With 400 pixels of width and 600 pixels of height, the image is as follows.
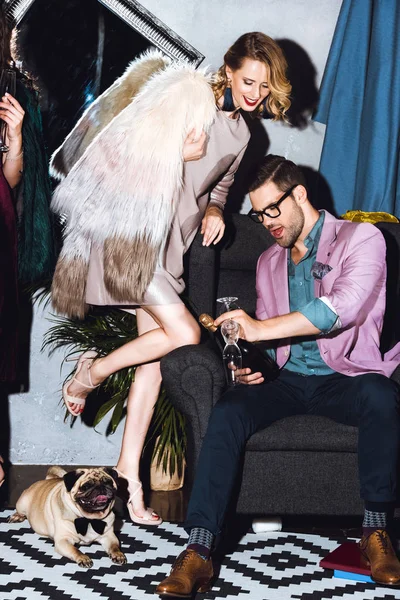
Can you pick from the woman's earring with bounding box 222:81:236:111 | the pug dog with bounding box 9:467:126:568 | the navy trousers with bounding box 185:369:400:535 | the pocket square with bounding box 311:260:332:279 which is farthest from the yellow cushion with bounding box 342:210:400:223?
the pug dog with bounding box 9:467:126:568

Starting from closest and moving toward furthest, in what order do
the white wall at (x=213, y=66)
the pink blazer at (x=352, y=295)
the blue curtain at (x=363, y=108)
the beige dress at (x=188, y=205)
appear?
the pink blazer at (x=352, y=295)
the beige dress at (x=188, y=205)
the blue curtain at (x=363, y=108)
the white wall at (x=213, y=66)

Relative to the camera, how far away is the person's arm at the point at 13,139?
10.4 ft

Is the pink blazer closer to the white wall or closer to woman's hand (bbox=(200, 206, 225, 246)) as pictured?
woman's hand (bbox=(200, 206, 225, 246))

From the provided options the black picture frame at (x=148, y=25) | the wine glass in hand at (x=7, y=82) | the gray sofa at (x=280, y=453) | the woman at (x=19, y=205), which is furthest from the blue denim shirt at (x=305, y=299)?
the black picture frame at (x=148, y=25)

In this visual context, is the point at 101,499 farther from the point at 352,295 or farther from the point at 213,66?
the point at 213,66

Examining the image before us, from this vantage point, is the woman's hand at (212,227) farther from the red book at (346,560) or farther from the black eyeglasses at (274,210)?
the red book at (346,560)

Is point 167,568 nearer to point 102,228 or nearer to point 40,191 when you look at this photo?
point 102,228

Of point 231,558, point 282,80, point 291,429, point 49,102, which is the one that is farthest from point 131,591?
point 49,102

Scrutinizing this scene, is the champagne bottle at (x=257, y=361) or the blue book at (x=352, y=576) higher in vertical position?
the champagne bottle at (x=257, y=361)

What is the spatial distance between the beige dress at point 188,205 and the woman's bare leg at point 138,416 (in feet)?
0.66

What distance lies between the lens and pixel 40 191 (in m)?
3.51

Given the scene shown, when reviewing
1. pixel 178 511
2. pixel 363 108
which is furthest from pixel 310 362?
pixel 363 108

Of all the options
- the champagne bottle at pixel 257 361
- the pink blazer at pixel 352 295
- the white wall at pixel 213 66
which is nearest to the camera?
the pink blazer at pixel 352 295

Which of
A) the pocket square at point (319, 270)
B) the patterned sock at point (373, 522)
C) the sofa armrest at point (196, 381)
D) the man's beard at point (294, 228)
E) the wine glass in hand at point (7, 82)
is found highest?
Result: the wine glass in hand at point (7, 82)
